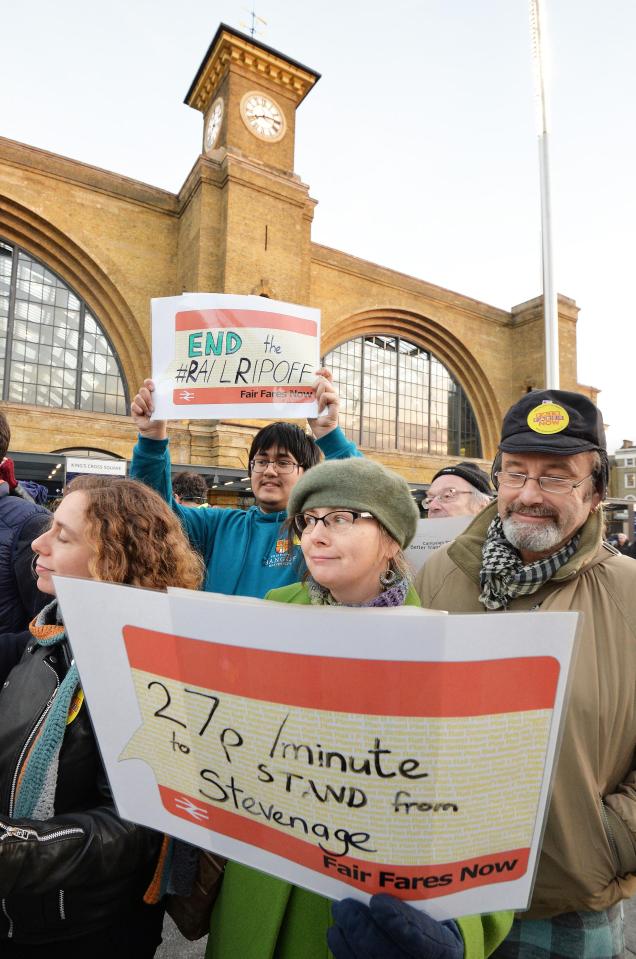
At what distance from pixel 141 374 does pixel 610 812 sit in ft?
53.6

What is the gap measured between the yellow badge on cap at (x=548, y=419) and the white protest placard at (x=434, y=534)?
4.00 feet

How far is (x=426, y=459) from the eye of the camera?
823 inches

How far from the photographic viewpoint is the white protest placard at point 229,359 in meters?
2.45

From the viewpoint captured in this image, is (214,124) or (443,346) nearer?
(214,124)

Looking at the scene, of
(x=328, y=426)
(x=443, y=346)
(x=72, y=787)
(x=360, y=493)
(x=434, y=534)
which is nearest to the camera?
(x=72, y=787)

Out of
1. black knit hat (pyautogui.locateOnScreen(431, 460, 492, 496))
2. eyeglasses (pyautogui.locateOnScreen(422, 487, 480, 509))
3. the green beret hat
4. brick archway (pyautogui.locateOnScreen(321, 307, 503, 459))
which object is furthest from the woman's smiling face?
brick archway (pyautogui.locateOnScreen(321, 307, 503, 459))

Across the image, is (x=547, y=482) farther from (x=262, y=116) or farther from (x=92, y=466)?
(x=262, y=116)

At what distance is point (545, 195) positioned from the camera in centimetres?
667

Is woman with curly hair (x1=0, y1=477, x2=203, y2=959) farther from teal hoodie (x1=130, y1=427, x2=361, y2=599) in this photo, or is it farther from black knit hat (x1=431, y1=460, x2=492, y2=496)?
black knit hat (x1=431, y1=460, x2=492, y2=496)

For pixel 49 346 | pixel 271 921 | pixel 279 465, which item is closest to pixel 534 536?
pixel 271 921

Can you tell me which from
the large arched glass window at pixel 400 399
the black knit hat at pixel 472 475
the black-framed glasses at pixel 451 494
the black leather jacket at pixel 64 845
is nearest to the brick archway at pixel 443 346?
the large arched glass window at pixel 400 399

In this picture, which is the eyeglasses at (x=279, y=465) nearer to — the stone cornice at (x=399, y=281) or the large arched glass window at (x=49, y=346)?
the large arched glass window at (x=49, y=346)

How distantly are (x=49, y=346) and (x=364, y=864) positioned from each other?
1746 centimetres

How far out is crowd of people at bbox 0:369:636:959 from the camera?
3.64 feet
